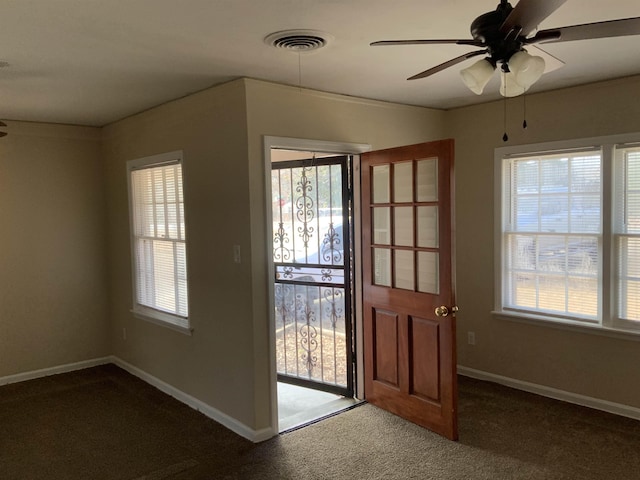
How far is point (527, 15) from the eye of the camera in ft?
4.63

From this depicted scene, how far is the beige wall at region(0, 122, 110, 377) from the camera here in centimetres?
464

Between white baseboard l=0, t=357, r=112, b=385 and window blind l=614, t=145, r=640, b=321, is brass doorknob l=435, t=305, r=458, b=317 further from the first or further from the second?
white baseboard l=0, t=357, r=112, b=385

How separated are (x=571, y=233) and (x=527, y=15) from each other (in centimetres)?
278

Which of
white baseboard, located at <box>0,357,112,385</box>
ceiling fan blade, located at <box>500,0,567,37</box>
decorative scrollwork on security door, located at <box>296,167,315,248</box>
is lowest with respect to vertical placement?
white baseboard, located at <box>0,357,112,385</box>

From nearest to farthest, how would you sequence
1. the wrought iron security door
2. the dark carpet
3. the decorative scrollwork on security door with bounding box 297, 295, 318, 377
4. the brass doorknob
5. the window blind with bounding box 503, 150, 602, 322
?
the dark carpet → the brass doorknob → the window blind with bounding box 503, 150, 602, 322 → the wrought iron security door → the decorative scrollwork on security door with bounding box 297, 295, 318, 377

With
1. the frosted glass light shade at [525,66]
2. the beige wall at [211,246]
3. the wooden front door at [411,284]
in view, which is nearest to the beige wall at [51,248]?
the beige wall at [211,246]

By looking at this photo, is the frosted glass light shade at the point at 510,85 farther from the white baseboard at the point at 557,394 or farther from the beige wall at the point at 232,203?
the white baseboard at the point at 557,394

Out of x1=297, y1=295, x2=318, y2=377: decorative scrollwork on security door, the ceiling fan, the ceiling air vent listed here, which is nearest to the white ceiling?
the ceiling air vent

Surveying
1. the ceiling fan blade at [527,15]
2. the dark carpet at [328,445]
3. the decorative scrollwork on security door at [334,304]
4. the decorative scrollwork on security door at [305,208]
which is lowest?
the dark carpet at [328,445]

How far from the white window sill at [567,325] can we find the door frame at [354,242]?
1.24 meters

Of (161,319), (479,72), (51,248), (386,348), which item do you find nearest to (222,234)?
(161,319)

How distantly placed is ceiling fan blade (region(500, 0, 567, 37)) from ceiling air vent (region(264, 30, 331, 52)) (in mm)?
1096

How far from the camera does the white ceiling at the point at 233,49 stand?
2.09 metres

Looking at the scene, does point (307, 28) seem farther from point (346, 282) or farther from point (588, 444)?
point (588, 444)
